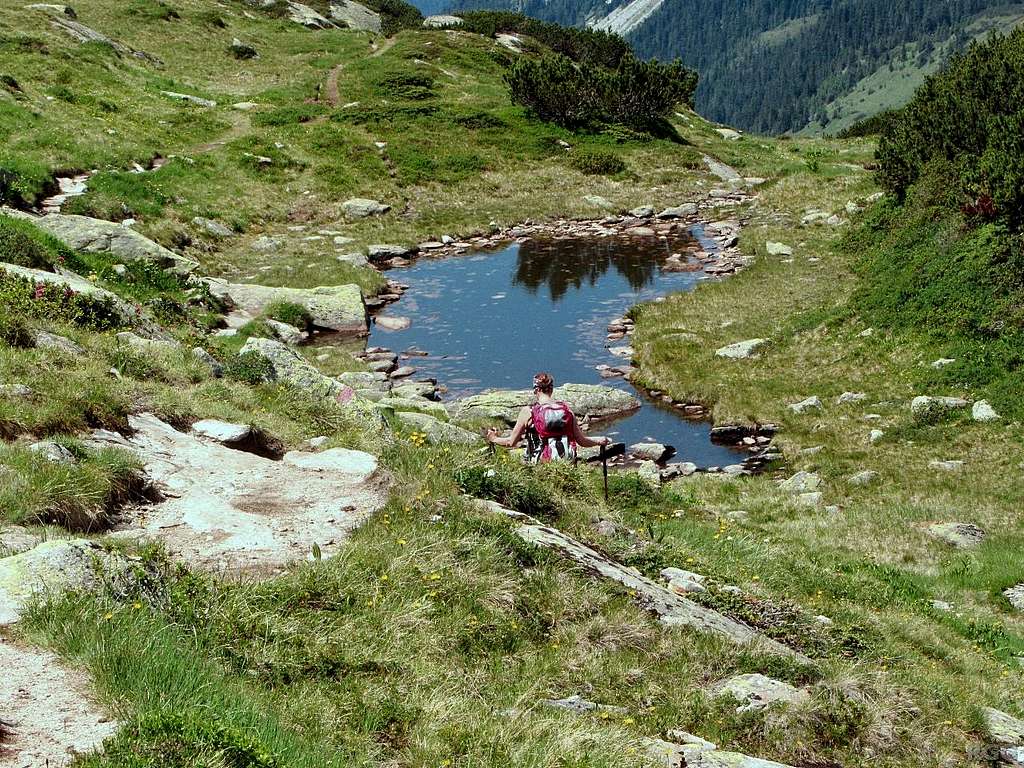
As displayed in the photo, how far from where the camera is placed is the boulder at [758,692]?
27.2 feet

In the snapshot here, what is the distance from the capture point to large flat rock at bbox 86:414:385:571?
895cm

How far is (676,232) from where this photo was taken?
155 feet

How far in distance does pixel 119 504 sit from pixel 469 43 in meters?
88.7

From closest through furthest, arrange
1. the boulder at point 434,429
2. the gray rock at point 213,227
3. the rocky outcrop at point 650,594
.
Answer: the rocky outcrop at point 650,594 < the boulder at point 434,429 < the gray rock at point 213,227

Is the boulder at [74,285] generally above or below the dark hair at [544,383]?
above

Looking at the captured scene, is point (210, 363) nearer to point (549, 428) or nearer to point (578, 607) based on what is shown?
point (549, 428)

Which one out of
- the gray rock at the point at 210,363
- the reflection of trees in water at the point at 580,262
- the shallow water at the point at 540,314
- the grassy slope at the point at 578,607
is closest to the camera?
the grassy slope at the point at 578,607

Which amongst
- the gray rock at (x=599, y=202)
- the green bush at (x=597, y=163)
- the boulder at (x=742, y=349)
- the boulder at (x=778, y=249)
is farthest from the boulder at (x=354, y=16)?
the boulder at (x=742, y=349)

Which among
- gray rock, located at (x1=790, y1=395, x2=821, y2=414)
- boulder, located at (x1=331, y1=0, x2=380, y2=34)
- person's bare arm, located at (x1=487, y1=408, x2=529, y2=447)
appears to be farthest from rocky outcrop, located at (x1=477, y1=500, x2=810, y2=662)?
boulder, located at (x1=331, y1=0, x2=380, y2=34)

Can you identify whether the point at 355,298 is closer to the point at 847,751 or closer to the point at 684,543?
the point at 684,543

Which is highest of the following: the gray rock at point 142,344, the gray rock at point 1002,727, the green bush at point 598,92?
the green bush at point 598,92

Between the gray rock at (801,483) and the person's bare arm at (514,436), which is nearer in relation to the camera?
the person's bare arm at (514,436)

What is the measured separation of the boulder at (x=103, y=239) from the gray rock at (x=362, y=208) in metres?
18.9

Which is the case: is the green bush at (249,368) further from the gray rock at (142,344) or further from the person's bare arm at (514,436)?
the person's bare arm at (514,436)
